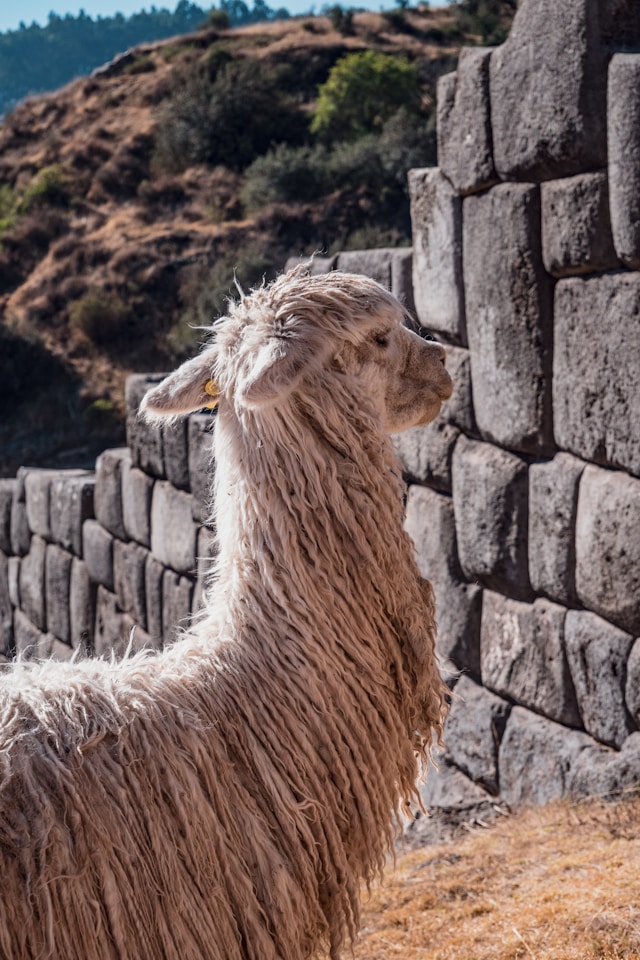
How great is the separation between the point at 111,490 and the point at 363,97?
69.2 feet

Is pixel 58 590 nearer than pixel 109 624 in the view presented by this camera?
No

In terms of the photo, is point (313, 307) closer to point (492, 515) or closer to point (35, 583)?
point (492, 515)

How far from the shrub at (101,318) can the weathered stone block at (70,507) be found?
1481 cm

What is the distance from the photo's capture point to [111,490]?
8148mm

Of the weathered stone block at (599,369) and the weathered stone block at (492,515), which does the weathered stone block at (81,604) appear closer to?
the weathered stone block at (492,515)

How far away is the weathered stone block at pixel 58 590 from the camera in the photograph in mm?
8922

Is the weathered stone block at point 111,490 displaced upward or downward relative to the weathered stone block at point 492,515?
downward

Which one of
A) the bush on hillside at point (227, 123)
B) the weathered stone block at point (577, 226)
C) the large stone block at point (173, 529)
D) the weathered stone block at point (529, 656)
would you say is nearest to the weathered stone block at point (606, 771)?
the weathered stone block at point (529, 656)

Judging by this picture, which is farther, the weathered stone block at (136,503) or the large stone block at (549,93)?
the weathered stone block at (136,503)

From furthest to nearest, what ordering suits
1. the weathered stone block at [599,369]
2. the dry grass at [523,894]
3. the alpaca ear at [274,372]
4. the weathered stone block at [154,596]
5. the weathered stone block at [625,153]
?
the weathered stone block at [154,596] → the weathered stone block at [599,369] → the weathered stone block at [625,153] → the dry grass at [523,894] → the alpaca ear at [274,372]

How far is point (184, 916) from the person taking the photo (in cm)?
230

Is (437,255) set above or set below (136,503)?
above

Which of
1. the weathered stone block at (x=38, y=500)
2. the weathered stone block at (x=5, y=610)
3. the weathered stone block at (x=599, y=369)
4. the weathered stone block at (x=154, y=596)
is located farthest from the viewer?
the weathered stone block at (x=5, y=610)

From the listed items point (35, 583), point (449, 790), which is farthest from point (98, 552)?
point (449, 790)
